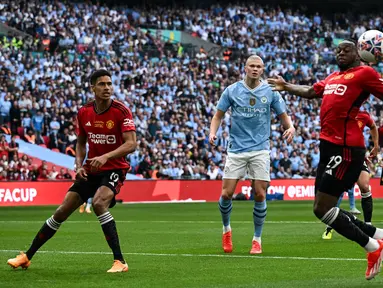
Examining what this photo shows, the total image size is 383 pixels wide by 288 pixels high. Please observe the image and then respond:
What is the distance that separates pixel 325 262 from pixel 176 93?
31.9 metres

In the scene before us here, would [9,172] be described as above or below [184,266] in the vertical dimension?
below

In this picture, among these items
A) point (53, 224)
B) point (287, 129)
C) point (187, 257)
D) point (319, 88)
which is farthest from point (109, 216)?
point (287, 129)

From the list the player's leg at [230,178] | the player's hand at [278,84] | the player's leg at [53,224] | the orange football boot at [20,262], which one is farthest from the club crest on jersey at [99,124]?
the player's leg at [230,178]

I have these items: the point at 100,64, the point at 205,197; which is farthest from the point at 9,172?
the point at 100,64

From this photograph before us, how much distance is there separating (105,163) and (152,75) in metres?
32.9

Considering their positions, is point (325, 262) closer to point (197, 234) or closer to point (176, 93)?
point (197, 234)

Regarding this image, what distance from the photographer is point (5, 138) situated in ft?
114

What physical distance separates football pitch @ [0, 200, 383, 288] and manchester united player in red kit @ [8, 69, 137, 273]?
539mm

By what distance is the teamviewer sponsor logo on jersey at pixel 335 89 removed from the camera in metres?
10.4

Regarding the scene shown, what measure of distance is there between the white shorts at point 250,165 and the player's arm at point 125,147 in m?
2.93

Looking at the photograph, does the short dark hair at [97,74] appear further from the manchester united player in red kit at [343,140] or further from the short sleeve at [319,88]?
the manchester united player in red kit at [343,140]

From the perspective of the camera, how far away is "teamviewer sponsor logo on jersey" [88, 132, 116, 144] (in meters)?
11.6

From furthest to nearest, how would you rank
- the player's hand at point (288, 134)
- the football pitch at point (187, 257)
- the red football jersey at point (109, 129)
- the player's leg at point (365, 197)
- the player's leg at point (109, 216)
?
1. the player's leg at point (365, 197)
2. the player's hand at point (288, 134)
3. the red football jersey at point (109, 129)
4. the player's leg at point (109, 216)
5. the football pitch at point (187, 257)

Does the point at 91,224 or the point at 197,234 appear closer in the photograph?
the point at 197,234
